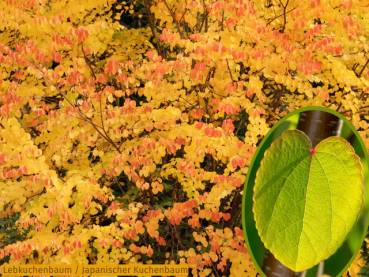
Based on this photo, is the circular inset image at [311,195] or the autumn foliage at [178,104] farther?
the autumn foliage at [178,104]

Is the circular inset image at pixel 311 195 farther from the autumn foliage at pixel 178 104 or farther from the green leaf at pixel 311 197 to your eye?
the autumn foliage at pixel 178 104

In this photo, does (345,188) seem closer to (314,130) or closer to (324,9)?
(314,130)

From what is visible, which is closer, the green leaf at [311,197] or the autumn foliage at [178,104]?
the green leaf at [311,197]

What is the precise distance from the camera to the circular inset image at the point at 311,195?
147 centimetres

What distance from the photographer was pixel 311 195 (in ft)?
4.82

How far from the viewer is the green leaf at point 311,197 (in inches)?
57.7

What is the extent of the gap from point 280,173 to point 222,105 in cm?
176

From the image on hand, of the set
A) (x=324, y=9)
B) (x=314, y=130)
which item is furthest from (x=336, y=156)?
(x=324, y=9)

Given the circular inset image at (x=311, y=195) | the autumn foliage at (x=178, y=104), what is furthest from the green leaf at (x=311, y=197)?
the autumn foliage at (x=178, y=104)

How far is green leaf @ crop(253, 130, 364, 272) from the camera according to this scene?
4.81 feet

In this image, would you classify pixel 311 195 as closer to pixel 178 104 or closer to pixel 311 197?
pixel 311 197

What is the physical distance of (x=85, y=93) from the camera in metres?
3.85

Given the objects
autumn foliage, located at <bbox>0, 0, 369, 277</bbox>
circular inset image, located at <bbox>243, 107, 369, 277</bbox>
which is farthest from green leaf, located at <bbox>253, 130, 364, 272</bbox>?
autumn foliage, located at <bbox>0, 0, 369, 277</bbox>

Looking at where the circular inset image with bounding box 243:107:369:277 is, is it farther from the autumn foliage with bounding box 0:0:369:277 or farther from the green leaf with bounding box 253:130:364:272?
the autumn foliage with bounding box 0:0:369:277
